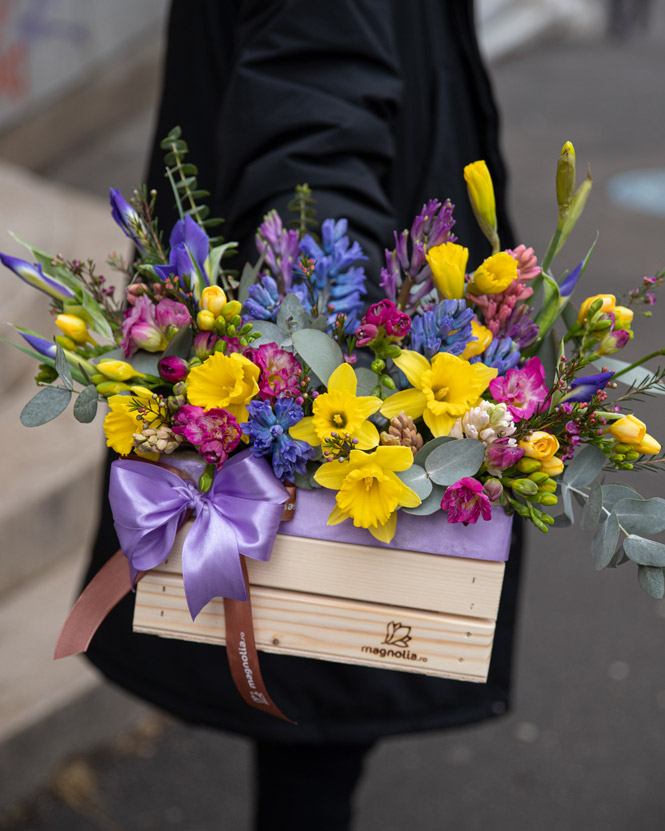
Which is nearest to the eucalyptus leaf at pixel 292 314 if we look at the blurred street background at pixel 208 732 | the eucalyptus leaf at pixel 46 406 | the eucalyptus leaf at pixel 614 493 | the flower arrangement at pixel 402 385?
the flower arrangement at pixel 402 385

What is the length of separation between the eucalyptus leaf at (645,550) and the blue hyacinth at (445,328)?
0.73 ft

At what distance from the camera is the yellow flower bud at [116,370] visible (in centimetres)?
84

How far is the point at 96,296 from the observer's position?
903 millimetres

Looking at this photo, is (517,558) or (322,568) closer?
(322,568)

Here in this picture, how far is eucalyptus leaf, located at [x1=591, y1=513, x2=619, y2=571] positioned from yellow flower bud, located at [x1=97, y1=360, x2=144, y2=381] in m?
0.44

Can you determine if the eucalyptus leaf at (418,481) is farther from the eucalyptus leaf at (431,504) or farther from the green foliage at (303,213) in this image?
the green foliage at (303,213)

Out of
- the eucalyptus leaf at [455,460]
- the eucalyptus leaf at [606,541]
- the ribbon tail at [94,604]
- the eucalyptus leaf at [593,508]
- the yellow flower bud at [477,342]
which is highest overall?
the yellow flower bud at [477,342]

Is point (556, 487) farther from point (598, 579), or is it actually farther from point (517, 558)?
point (598, 579)

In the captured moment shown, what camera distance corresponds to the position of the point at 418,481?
808mm

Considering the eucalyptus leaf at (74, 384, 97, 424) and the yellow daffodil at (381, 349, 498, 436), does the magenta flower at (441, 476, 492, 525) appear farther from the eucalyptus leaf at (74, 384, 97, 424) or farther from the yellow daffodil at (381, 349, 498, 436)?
the eucalyptus leaf at (74, 384, 97, 424)

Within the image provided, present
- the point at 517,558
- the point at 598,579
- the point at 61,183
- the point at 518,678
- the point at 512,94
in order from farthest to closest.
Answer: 1. the point at 512,94
2. the point at 61,183
3. the point at 598,579
4. the point at 518,678
5. the point at 517,558

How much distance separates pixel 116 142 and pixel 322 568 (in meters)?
5.03

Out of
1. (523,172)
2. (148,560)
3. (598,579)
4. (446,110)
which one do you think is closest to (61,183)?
(523,172)

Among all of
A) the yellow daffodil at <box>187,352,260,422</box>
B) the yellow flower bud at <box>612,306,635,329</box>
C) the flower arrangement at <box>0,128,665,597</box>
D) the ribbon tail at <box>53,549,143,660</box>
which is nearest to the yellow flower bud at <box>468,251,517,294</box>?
the flower arrangement at <box>0,128,665,597</box>
